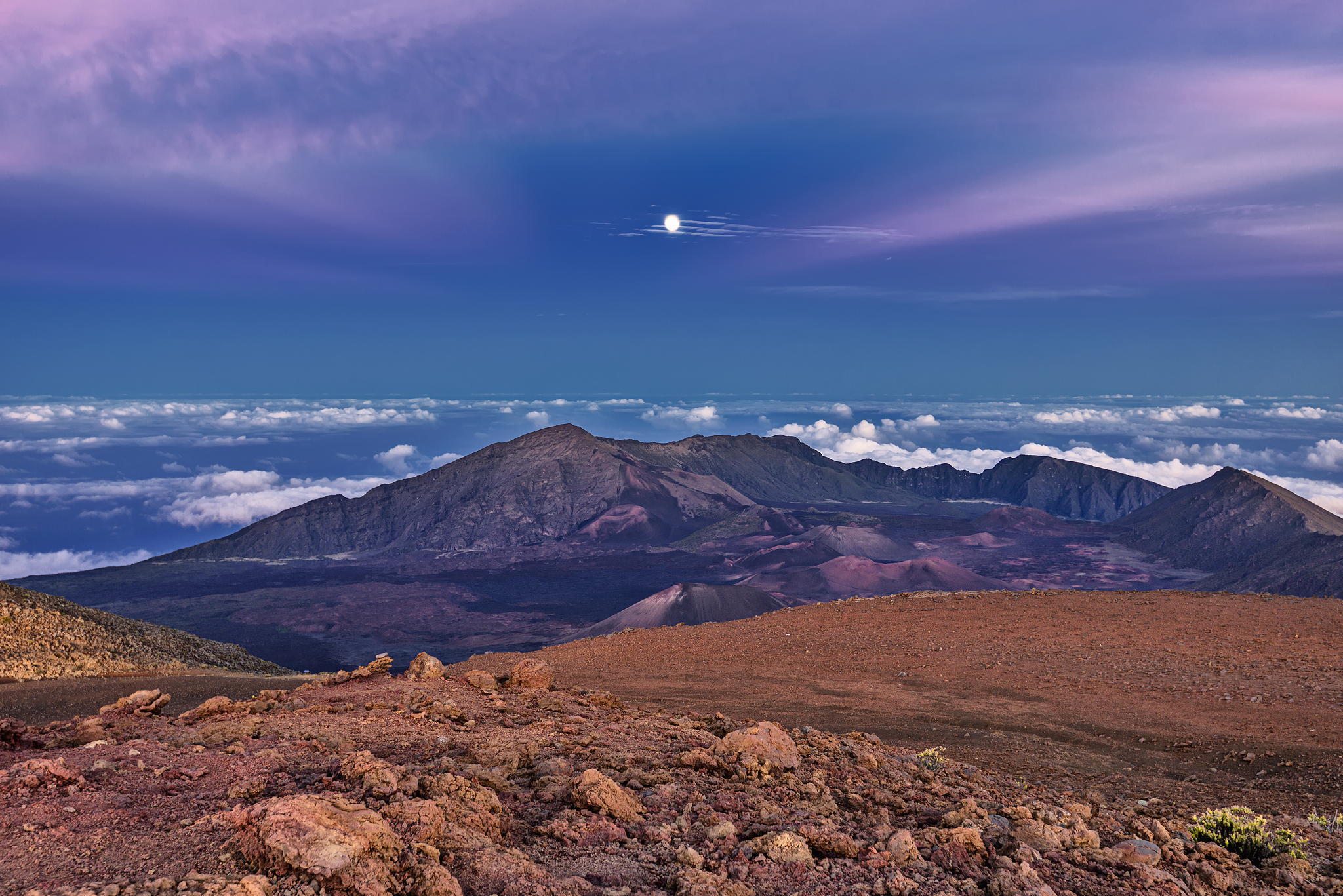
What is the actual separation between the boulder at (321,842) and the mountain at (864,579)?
66.5 m

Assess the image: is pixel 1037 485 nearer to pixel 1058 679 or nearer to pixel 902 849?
pixel 1058 679

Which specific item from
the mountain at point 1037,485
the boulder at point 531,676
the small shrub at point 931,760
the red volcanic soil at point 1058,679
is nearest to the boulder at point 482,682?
the boulder at point 531,676

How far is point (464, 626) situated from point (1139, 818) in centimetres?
6635

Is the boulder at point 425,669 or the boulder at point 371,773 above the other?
the boulder at point 371,773

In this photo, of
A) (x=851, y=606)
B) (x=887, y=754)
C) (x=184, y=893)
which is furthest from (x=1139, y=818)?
(x=851, y=606)

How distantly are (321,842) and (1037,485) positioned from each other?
167 meters

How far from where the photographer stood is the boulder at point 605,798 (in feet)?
19.2

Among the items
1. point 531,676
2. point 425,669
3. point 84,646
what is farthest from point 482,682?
point 84,646

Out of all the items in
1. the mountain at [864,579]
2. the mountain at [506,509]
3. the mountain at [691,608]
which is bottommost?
the mountain at [864,579]

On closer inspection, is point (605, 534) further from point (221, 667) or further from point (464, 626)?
point (221, 667)

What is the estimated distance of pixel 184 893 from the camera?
397 cm

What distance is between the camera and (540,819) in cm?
580

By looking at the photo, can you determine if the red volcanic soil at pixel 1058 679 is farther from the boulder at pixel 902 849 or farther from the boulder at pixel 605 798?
the boulder at pixel 605 798

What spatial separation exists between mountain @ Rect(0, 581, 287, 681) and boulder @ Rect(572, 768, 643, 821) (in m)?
18.2
